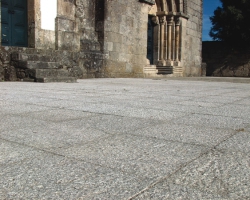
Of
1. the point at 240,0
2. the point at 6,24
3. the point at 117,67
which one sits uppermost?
the point at 240,0

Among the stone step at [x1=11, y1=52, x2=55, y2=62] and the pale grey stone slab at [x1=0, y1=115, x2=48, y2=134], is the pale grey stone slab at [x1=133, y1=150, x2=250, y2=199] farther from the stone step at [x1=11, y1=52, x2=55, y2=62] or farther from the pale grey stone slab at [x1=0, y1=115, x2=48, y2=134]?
the stone step at [x1=11, y1=52, x2=55, y2=62]

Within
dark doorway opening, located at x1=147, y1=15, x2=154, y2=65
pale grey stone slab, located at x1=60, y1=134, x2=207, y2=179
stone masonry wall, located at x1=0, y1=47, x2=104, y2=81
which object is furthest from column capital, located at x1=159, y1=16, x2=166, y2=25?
pale grey stone slab, located at x1=60, y1=134, x2=207, y2=179

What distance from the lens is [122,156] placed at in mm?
1385

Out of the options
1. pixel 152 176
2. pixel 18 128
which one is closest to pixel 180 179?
pixel 152 176

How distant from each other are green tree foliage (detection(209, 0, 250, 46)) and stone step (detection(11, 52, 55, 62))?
16296mm

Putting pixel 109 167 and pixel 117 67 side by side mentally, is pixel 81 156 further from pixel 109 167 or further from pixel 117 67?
pixel 117 67

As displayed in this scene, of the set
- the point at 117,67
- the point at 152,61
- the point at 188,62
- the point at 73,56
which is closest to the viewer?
the point at 73,56

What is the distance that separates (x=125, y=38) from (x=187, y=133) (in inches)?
338

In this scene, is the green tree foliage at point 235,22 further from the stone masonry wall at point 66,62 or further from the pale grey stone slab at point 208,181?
the pale grey stone slab at point 208,181

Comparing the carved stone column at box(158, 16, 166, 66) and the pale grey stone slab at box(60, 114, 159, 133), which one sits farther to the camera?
the carved stone column at box(158, 16, 166, 66)

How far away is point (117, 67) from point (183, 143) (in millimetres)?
8365

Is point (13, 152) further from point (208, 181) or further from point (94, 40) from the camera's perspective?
point (94, 40)

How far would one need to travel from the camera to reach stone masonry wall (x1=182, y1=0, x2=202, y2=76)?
537 inches

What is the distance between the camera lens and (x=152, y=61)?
42.5 ft
